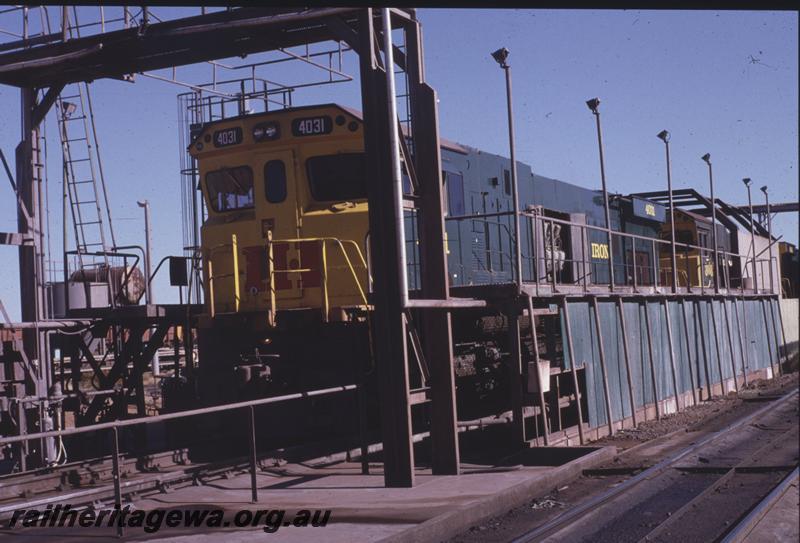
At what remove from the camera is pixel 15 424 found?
1130 centimetres

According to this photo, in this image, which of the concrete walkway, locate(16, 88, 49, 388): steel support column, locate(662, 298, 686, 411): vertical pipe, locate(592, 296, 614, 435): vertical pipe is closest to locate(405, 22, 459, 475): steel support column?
the concrete walkway

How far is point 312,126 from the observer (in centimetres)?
1301

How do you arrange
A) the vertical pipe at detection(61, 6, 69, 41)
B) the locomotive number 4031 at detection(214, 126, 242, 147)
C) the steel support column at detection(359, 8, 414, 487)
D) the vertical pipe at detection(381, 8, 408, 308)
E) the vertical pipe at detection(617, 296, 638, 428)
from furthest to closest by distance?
the vertical pipe at detection(617, 296, 638, 428) → the locomotive number 4031 at detection(214, 126, 242, 147) → the vertical pipe at detection(61, 6, 69, 41) → the steel support column at detection(359, 8, 414, 487) → the vertical pipe at detection(381, 8, 408, 308)

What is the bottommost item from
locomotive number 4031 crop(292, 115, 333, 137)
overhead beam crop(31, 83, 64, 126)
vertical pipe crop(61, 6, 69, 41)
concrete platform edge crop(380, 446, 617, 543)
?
concrete platform edge crop(380, 446, 617, 543)

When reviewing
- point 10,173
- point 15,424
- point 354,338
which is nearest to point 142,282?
point 10,173

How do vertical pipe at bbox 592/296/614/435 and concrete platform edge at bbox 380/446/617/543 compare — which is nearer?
concrete platform edge at bbox 380/446/617/543

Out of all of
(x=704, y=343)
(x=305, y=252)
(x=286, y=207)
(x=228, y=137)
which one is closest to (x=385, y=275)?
(x=305, y=252)

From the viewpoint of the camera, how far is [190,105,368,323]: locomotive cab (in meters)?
12.5

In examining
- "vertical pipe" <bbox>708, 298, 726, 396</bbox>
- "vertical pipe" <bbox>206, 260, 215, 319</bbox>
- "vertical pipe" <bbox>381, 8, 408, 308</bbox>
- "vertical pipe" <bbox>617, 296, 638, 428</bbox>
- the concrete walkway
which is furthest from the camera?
"vertical pipe" <bbox>708, 298, 726, 396</bbox>

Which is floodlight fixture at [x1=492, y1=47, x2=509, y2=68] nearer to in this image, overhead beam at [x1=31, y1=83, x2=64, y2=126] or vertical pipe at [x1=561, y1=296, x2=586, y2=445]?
vertical pipe at [x1=561, y1=296, x2=586, y2=445]

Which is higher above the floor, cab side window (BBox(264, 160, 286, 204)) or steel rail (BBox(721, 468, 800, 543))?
cab side window (BBox(264, 160, 286, 204))

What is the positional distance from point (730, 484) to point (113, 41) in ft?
32.3

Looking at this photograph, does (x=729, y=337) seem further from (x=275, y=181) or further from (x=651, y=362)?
(x=275, y=181)

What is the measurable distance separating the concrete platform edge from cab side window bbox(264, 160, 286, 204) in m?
5.76
